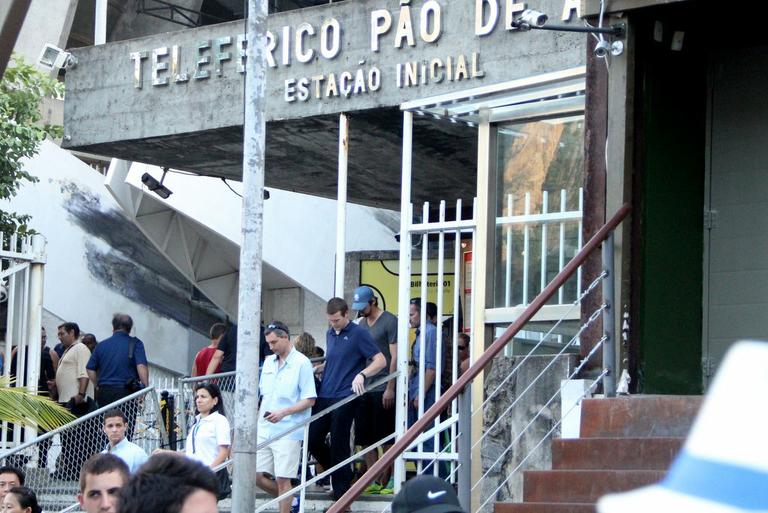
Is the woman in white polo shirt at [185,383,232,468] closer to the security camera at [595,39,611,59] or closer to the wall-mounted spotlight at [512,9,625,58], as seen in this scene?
the wall-mounted spotlight at [512,9,625,58]

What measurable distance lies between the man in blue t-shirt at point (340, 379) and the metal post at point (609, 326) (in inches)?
106

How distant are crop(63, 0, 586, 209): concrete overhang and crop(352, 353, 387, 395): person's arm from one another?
2481 millimetres

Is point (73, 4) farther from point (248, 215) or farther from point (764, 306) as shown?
point (764, 306)

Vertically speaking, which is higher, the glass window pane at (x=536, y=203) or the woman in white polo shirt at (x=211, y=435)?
the glass window pane at (x=536, y=203)

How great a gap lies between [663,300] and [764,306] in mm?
743

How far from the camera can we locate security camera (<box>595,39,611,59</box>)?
26.9 ft

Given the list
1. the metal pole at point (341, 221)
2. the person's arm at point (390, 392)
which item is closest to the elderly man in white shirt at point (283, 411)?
the person's arm at point (390, 392)

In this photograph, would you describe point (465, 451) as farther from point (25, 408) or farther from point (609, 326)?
point (25, 408)

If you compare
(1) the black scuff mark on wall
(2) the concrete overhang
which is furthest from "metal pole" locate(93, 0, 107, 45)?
(1) the black scuff mark on wall

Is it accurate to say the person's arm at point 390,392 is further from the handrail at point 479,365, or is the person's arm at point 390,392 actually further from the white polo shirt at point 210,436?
the handrail at point 479,365

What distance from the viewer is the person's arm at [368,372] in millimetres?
10156

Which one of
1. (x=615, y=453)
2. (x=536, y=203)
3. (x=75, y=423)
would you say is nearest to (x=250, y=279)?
(x=536, y=203)

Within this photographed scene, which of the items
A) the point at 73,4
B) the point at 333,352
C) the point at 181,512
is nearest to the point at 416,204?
the point at 333,352

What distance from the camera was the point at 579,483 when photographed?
7.46 m
